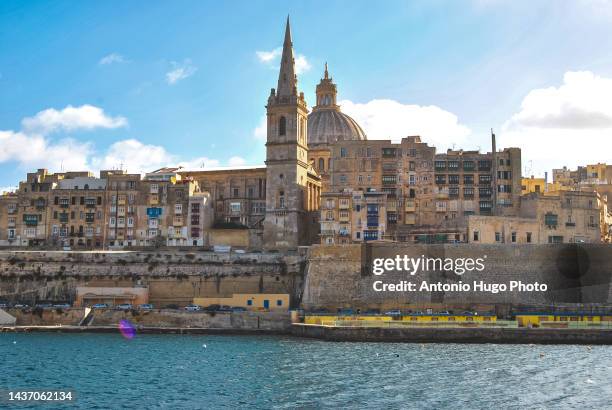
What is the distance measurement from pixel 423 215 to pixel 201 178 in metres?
20.4

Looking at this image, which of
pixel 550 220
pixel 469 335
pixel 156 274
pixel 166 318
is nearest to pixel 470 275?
pixel 469 335

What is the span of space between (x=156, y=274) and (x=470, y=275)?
Answer: 22640 millimetres

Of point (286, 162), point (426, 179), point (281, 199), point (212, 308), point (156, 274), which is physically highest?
point (286, 162)

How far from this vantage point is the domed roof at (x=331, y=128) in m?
89.7

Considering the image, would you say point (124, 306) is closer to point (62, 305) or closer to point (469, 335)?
point (62, 305)

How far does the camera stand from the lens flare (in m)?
50.2

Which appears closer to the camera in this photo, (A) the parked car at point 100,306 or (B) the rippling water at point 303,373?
(B) the rippling water at point 303,373

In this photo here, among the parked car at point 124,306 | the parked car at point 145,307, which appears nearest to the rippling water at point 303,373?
the parked car at point 124,306

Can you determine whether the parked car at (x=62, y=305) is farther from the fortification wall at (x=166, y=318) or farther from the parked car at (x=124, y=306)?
the parked car at (x=124, y=306)

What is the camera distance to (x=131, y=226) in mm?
69188

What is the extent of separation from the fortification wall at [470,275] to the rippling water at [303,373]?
32.4 feet

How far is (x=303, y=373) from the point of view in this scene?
3556cm

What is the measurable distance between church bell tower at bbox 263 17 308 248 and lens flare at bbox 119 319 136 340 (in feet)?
50.4

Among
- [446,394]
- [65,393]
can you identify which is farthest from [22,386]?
[446,394]
